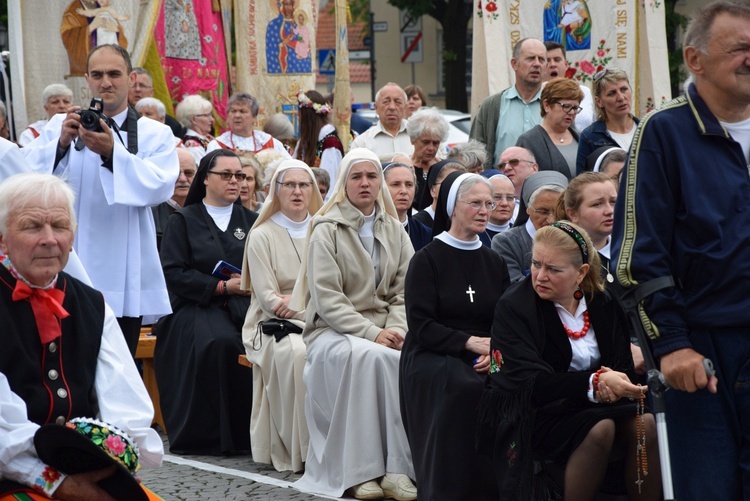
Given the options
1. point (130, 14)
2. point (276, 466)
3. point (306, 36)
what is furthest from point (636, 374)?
point (306, 36)

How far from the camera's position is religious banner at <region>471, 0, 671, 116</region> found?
A: 37.7ft

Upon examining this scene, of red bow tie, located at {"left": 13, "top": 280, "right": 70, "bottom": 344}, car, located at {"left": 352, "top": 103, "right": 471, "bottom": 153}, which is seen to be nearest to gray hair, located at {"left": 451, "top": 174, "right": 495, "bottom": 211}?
red bow tie, located at {"left": 13, "top": 280, "right": 70, "bottom": 344}

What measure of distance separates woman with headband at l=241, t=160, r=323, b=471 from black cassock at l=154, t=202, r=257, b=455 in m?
0.31

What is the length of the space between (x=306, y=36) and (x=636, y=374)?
9335 mm

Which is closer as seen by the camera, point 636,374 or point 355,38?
point 636,374

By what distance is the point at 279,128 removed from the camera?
13492mm

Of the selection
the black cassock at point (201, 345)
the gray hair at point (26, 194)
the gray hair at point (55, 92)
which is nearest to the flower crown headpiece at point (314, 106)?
the gray hair at point (55, 92)

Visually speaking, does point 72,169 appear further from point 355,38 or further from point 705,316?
point 355,38

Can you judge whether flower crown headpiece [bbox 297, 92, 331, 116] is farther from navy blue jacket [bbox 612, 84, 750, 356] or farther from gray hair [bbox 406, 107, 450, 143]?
navy blue jacket [bbox 612, 84, 750, 356]

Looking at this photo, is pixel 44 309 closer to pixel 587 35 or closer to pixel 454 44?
pixel 587 35

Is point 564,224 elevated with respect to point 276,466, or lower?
elevated

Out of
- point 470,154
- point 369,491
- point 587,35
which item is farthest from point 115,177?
point 587,35

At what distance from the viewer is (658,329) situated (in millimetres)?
3938

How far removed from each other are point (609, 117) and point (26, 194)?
232 inches
